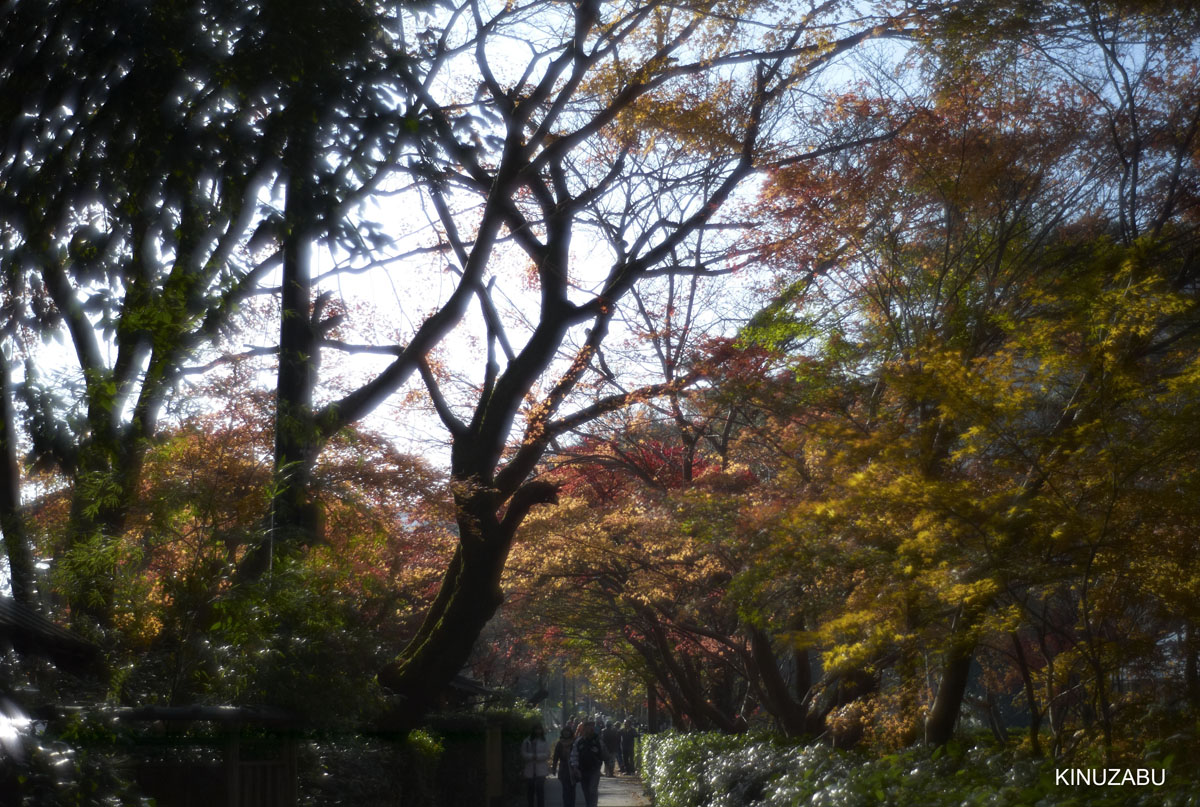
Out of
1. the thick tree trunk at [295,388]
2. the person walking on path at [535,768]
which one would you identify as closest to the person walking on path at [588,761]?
the person walking on path at [535,768]

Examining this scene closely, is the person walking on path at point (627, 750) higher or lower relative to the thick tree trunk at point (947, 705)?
lower

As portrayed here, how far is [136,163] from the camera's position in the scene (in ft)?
20.2

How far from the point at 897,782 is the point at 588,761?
8870 millimetres

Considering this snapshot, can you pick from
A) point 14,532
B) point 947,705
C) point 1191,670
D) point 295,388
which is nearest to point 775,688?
point 947,705

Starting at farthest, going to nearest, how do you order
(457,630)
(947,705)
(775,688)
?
(775,688) → (457,630) → (947,705)

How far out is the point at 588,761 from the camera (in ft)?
50.5

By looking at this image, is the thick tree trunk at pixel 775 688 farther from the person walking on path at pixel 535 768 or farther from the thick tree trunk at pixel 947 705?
the thick tree trunk at pixel 947 705

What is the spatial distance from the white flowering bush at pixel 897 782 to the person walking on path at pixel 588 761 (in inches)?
85.9

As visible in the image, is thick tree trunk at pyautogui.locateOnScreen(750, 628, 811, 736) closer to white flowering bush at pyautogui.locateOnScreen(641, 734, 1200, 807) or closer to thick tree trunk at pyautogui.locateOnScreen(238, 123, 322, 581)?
white flowering bush at pyautogui.locateOnScreen(641, 734, 1200, 807)

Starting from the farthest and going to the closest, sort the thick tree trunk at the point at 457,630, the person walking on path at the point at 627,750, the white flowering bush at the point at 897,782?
the person walking on path at the point at 627,750 → the thick tree trunk at the point at 457,630 → the white flowering bush at the point at 897,782

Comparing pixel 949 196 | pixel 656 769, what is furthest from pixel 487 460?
pixel 656 769

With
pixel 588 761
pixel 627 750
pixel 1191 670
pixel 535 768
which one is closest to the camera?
pixel 1191 670

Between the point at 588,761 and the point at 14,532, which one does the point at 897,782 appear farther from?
the point at 588,761

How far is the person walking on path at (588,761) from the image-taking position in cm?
1526
